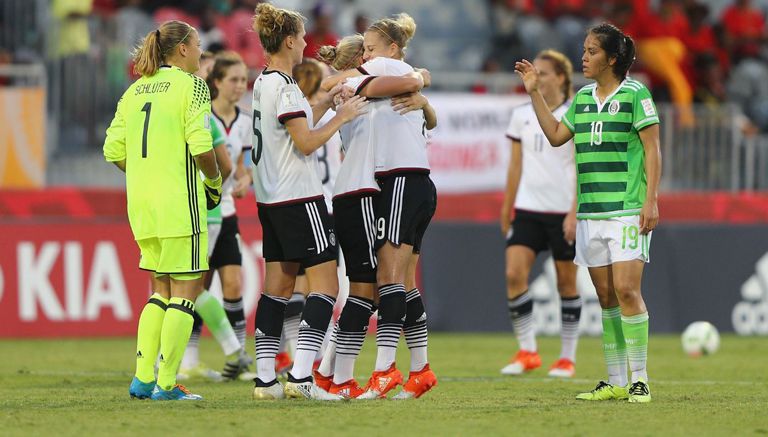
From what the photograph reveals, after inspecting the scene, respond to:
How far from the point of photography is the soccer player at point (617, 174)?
7934 mm

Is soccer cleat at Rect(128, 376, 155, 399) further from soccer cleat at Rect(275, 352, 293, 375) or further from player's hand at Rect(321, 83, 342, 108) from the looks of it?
soccer cleat at Rect(275, 352, 293, 375)

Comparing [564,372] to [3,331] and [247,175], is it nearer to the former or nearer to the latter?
[247,175]

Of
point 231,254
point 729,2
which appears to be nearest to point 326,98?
point 231,254

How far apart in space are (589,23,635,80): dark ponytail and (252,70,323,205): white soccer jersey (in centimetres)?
185

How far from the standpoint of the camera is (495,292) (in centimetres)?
1523

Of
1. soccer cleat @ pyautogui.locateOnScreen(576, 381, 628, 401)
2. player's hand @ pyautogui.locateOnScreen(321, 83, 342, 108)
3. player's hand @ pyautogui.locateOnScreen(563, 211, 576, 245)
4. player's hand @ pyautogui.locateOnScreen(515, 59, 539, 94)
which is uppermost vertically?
player's hand @ pyautogui.locateOnScreen(515, 59, 539, 94)

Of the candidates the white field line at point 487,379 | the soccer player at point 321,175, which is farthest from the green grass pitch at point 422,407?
the soccer player at point 321,175

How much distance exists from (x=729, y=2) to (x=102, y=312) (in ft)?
43.3

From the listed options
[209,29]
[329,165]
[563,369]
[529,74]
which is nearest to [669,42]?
[209,29]

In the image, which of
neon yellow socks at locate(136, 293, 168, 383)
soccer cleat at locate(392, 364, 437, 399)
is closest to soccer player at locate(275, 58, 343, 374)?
soccer cleat at locate(392, 364, 437, 399)

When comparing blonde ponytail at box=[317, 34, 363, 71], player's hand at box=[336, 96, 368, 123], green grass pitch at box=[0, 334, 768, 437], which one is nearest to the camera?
green grass pitch at box=[0, 334, 768, 437]

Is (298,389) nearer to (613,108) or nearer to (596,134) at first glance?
(596,134)

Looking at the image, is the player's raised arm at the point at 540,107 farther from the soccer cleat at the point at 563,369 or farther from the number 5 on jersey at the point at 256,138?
the soccer cleat at the point at 563,369

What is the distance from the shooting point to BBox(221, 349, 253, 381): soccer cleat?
9891mm
